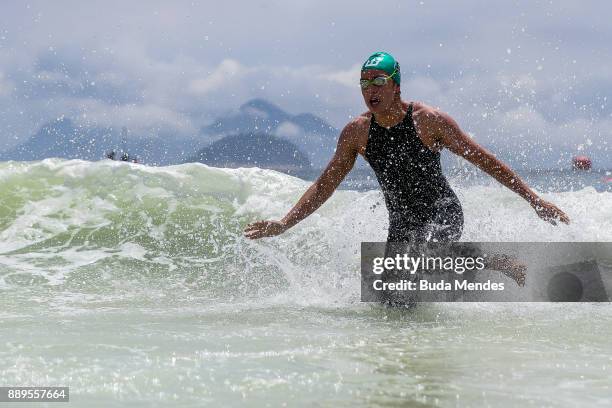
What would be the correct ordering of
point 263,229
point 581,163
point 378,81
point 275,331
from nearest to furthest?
point 275,331 → point 378,81 → point 263,229 → point 581,163

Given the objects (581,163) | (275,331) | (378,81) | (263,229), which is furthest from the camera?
(581,163)

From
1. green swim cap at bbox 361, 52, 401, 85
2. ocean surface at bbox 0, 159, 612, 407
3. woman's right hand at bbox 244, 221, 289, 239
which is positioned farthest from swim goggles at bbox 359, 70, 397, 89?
ocean surface at bbox 0, 159, 612, 407

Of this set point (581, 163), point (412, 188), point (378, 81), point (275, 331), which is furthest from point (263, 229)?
point (581, 163)

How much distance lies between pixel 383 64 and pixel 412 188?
1.00 meters

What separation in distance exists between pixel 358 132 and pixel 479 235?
6.64 feet

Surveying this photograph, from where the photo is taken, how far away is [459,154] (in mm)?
5352

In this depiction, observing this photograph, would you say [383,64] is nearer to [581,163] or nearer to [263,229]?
[263,229]

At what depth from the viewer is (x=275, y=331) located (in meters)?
4.88

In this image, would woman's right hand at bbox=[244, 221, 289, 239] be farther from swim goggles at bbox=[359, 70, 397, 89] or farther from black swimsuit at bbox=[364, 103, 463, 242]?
swim goggles at bbox=[359, 70, 397, 89]

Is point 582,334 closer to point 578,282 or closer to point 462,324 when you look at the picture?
point 462,324

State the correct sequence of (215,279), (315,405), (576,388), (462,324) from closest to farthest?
(315,405) < (576,388) < (462,324) < (215,279)

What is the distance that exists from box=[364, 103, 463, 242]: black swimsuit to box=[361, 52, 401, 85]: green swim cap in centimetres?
41

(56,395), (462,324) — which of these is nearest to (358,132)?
(462,324)

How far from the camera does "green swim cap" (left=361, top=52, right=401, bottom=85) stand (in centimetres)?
516
